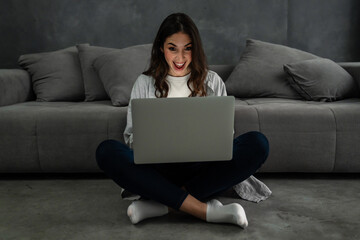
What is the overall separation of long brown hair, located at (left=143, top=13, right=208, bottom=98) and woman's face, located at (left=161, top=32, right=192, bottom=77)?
2 cm

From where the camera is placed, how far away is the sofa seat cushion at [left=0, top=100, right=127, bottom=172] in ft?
7.06

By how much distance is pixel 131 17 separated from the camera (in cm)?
317

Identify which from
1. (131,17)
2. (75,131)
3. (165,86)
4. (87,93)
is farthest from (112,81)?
(131,17)

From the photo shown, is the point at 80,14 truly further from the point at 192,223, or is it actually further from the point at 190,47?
the point at 192,223

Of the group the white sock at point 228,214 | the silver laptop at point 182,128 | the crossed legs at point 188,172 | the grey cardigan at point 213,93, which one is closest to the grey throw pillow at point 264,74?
the grey cardigan at point 213,93

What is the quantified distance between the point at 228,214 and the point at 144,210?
0.34 meters

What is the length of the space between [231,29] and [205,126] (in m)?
2.03

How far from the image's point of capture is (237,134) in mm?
2115

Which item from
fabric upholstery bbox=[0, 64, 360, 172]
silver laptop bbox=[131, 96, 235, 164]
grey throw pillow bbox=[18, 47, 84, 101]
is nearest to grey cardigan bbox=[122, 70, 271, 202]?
fabric upholstery bbox=[0, 64, 360, 172]

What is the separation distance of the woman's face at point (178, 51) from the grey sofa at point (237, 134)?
1.58 feet

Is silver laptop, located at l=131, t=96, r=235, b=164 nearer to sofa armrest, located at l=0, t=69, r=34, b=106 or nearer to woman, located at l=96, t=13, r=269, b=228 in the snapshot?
woman, located at l=96, t=13, r=269, b=228

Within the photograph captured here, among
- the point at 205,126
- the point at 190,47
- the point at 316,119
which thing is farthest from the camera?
the point at 316,119

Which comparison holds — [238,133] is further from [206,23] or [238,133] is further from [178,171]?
[206,23]

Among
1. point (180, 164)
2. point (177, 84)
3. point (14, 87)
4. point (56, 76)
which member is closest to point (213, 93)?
point (177, 84)
